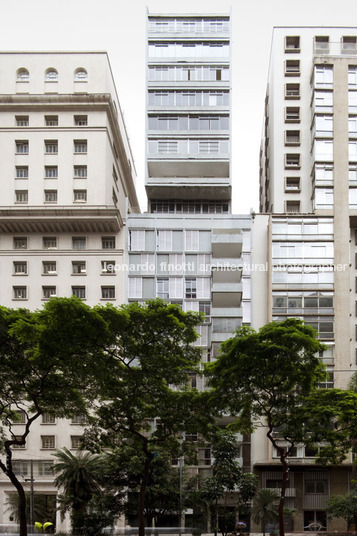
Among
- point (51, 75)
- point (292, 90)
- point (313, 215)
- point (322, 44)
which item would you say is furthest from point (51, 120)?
point (322, 44)

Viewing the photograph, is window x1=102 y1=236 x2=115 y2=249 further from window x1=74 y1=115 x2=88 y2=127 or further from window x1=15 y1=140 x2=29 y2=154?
window x1=15 y1=140 x2=29 y2=154

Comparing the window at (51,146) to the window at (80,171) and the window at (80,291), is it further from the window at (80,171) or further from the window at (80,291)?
the window at (80,291)

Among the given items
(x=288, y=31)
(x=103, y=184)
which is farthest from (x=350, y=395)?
(x=288, y=31)

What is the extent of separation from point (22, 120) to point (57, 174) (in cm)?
643

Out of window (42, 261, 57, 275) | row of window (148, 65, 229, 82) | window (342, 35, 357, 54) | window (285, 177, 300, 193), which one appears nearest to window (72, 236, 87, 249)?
window (42, 261, 57, 275)

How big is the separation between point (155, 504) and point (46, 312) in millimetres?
23059

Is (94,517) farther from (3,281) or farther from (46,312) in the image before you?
(3,281)

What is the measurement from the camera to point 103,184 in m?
61.3

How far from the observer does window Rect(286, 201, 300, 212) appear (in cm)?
6588

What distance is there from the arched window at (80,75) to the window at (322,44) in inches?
921

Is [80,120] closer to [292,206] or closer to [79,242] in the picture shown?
[79,242]

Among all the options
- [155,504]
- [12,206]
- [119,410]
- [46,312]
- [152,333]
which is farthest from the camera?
[12,206]

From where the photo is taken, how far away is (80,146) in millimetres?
62500

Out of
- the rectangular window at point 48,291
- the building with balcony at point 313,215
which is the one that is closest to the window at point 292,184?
the building with balcony at point 313,215
